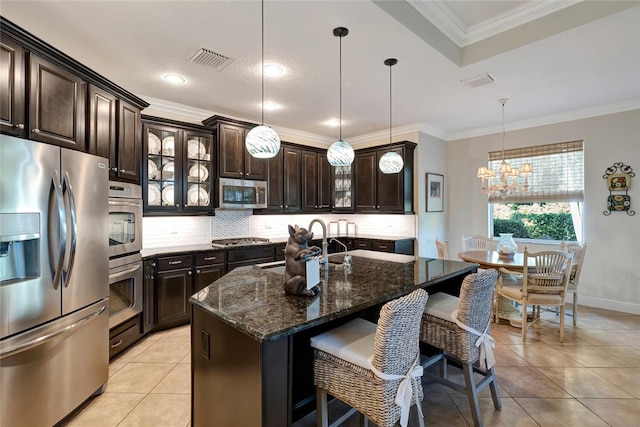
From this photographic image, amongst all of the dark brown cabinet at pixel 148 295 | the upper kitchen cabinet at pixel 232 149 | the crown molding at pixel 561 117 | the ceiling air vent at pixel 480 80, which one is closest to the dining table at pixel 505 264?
the ceiling air vent at pixel 480 80

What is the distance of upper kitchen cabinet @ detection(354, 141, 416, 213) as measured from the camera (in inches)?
198

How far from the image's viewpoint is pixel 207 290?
1.82m

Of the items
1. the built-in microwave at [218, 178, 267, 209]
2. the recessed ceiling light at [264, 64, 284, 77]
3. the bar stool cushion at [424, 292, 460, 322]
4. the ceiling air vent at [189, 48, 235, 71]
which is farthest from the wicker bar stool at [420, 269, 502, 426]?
the built-in microwave at [218, 178, 267, 209]

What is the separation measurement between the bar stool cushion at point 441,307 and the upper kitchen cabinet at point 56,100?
2.89 meters

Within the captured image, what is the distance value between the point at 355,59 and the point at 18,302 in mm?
3067

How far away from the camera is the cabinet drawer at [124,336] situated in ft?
9.10

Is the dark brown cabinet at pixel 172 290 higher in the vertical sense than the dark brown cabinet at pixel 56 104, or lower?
lower

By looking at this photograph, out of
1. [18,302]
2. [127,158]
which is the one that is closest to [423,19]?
[127,158]

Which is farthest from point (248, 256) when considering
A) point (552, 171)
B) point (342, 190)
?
point (552, 171)

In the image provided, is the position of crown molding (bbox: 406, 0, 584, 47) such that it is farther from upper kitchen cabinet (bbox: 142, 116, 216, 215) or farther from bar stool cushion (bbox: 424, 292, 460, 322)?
upper kitchen cabinet (bbox: 142, 116, 216, 215)

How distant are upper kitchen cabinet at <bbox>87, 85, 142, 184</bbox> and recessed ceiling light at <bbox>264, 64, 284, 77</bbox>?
1.41m

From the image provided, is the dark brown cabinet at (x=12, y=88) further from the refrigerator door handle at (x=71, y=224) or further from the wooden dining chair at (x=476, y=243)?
the wooden dining chair at (x=476, y=243)

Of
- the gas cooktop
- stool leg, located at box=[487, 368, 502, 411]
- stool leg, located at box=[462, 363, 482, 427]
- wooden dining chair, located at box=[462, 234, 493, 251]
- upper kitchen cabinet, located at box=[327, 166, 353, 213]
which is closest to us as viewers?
stool leg, located at box=[462, 363, 482, 427]

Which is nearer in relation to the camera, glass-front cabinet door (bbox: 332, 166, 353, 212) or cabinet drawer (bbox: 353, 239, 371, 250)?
cabinet drawer (bbox: 353, 239, 371, 250)
